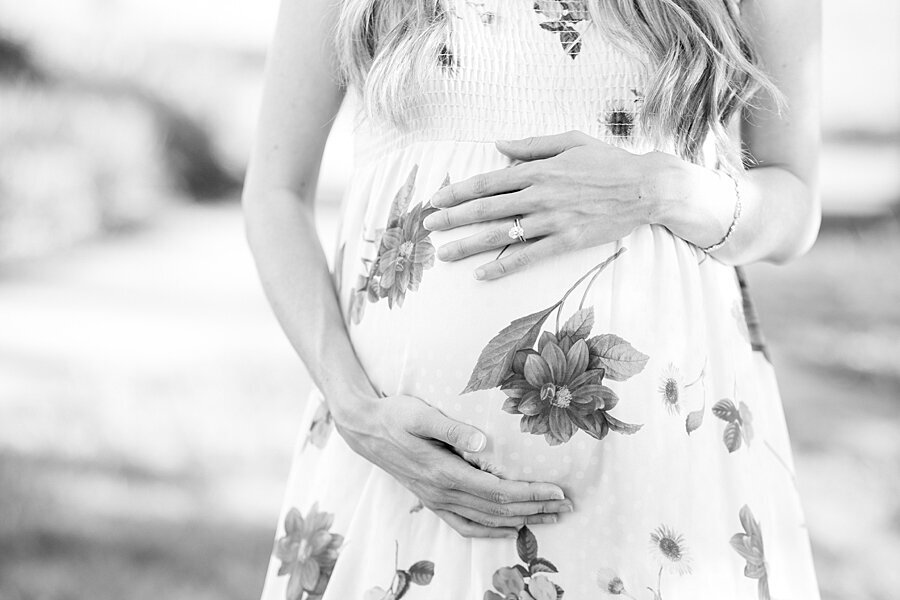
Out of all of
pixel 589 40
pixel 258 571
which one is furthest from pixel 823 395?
pixel 589 40

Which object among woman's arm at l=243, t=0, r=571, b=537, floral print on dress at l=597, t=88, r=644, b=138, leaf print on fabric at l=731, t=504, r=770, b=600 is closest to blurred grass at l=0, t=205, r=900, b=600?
woman's arm at l=243, t=0, r=571, b=537

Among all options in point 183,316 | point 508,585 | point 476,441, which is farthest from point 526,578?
→ point 183,316

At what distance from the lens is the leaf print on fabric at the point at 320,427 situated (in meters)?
0.90

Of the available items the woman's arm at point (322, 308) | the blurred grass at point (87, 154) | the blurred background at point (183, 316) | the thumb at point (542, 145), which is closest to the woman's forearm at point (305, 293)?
the woman's arm at point (322, 308)

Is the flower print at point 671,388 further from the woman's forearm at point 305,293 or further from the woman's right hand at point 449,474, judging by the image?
the woman's forearm at point 305,293

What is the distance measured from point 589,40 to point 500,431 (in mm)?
380

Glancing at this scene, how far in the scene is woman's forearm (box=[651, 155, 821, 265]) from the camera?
31.9 inches

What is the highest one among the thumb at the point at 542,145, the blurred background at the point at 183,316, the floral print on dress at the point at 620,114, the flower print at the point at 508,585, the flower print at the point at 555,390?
the blurred background at the point at 183,316

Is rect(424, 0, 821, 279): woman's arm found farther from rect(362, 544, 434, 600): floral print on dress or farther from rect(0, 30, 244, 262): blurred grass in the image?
rect(0, 30, 244, 262): blurred grass

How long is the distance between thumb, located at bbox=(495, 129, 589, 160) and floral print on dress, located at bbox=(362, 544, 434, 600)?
385mm

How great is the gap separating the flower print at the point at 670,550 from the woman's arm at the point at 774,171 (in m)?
0.28

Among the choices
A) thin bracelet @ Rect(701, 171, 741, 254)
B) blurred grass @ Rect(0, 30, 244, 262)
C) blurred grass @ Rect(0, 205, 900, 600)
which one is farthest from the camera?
blurred grass @ Rect(0, 30, 244, 262)

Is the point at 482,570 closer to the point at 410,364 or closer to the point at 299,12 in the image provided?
the point at 410,364

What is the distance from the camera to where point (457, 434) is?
0.76m
